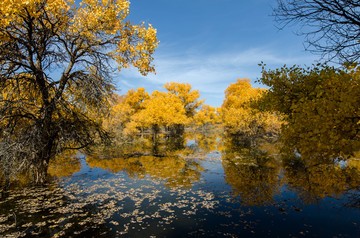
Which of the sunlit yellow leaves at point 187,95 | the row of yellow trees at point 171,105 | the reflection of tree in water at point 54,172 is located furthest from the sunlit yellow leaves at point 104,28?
the sunlit yellow leaves at point 187,95

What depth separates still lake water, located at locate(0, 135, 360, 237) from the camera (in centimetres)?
617

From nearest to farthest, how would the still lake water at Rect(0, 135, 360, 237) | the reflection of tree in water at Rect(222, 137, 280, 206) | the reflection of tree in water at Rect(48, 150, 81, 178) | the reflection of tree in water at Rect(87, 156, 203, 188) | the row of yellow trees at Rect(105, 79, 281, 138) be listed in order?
the still lake water at Rect(0, 135, 360, 237), the reflection of tree in water at Rect(222, 137, 280, 206), the reflection of tree in water at Rect(87, 156, 203, 188), the reflection of tree in water at Rect(48, 150, 81, 178), the row of yellow trees at Rect(105, 79, 281, 138)

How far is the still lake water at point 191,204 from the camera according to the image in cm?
617

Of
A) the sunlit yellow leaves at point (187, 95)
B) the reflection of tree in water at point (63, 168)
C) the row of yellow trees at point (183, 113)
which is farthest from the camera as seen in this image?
the sunlit yellow leaves at point (187, 95)

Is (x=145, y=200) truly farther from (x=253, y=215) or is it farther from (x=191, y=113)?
(x=191, y=113)

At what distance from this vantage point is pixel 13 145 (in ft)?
24.8

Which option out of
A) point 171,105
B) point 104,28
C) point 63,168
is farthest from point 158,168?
point 171,105

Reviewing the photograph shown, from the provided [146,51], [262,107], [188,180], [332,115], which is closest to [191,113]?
[262,107]

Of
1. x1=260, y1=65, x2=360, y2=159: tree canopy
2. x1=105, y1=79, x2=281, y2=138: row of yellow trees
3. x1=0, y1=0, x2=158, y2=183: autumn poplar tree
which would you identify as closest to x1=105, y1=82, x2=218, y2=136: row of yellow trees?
x1=105, y1=79, x2=281, y2=138: row of yellow trees

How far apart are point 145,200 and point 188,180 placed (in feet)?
12.2

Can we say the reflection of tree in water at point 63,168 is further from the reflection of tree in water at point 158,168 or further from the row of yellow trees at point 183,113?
the row of yellow trees at point 183,113

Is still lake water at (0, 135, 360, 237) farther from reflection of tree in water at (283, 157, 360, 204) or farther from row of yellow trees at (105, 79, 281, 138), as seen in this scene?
row of yellow trees at (105, 79, 281, 138)

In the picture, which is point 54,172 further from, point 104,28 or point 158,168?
point 104,28

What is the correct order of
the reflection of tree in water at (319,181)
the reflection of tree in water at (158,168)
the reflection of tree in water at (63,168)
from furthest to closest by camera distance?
the reflection of tree in water at (63,168)
the reflection of tree in water at (158,168)
the reflection of tree in water at (319,181)
